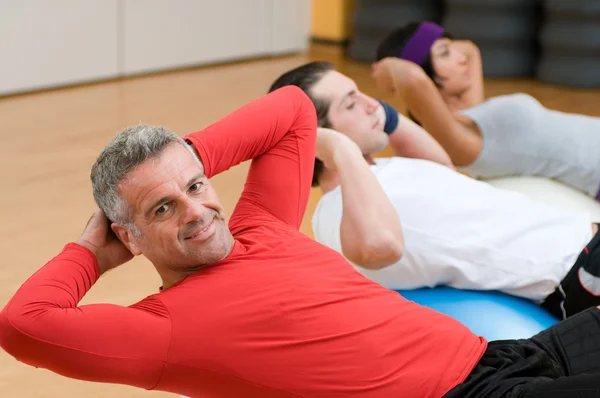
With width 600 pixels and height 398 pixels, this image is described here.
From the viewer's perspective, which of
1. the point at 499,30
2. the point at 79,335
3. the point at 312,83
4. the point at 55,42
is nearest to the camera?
the point at 79,335

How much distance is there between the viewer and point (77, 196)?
3570 millimetres

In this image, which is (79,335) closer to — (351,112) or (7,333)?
(7,333)

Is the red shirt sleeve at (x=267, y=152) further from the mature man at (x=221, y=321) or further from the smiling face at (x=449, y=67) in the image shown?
the smiling face at (x=449, y=67)

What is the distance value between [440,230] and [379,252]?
21 cm

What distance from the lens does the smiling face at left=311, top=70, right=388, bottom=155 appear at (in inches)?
91.3

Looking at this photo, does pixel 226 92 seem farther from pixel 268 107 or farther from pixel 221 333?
pixel 221 333

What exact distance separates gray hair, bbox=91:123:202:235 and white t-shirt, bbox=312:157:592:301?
74 cm

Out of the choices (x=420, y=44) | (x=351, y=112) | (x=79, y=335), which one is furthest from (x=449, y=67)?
(x=79, y=335)

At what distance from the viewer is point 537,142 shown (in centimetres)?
288

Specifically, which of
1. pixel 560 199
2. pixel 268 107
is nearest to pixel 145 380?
pixel 268 107

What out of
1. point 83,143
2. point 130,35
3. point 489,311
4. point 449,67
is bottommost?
point 83,143

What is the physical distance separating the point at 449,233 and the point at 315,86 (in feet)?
1.68

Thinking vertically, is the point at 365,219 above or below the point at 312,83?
below

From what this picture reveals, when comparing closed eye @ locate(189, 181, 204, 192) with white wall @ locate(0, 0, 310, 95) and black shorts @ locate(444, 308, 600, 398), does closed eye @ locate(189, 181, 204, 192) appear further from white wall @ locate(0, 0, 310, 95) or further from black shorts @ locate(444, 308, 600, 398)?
white wall @ locate(0, 0, 310, 95)
